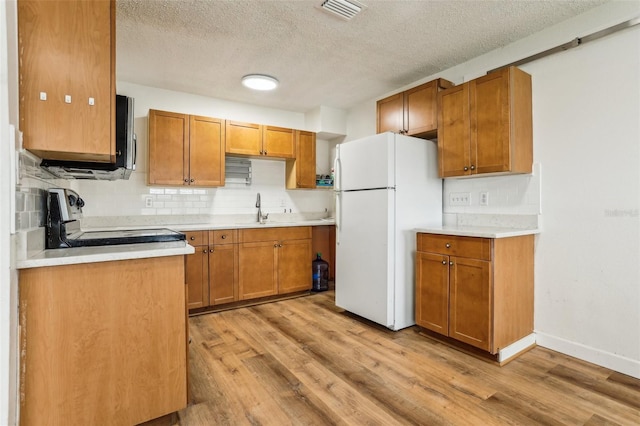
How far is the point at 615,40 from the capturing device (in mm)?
2213

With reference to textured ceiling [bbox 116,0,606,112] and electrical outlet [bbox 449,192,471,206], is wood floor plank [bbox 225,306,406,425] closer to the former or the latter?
electrical outlet [bbox 449,192,471,206]

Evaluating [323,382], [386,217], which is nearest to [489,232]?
[386,217]

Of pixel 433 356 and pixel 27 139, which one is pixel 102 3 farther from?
pixel 433 356

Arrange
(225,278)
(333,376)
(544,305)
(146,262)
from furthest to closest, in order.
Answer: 1. (225,278)
2. (544,305)
3. (333,376)
4. (146,262)

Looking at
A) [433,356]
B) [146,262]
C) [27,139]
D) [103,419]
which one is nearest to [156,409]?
[103,419]

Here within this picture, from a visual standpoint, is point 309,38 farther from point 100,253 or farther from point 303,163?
point 100,253

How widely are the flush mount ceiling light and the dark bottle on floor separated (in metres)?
2.23

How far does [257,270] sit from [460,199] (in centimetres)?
230

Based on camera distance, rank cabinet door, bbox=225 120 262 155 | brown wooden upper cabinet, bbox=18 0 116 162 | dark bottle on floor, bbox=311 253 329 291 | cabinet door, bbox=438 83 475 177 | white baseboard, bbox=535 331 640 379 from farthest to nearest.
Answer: dark bottle on floor, bbox=311 253 329 291
cabinet door, bbox=225 120 262 155
cabinet door, bbox=438 83 475 177
white baseboard, bbox=535 331 640 379
brown wooden upper cabinet, bbox=18 0 116 162

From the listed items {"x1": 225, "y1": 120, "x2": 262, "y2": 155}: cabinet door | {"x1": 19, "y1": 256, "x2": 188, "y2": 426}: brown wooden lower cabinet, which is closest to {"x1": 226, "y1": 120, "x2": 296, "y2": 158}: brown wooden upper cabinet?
{"x1": 225, "y1": 120, "x2": 262, "y2": 155}: cabinet door

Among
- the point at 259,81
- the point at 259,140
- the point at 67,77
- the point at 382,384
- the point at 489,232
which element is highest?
the point at 259,81

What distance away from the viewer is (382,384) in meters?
2.05

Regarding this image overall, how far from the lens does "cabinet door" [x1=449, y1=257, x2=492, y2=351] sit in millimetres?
2320

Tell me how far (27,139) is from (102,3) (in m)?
0.69
